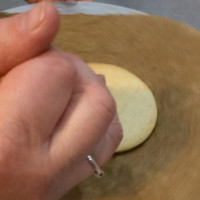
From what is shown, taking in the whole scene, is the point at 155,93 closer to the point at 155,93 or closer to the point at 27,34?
the point at 155,93

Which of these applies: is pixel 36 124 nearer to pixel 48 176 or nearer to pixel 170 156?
pixel 48 176

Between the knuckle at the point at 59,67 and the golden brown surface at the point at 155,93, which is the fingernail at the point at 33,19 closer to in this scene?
the knuckle at the point at 59,67

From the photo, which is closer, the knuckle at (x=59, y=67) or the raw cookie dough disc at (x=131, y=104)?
the knuckle at (x=59, y=67)

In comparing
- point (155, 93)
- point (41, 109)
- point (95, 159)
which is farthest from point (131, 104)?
point (41, 109)

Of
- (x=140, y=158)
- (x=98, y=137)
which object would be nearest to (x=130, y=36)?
(x=140, y=158)

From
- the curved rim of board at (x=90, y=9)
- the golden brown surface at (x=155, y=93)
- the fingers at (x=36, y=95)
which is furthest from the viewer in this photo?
the curved rim of board at (x=90, y=9)

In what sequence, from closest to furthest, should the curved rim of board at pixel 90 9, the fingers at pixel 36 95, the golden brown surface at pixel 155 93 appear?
1. the fingers at pixel 36 95
2. the golden brown surface at pixel 155 93
3. the curved rim of board at pixel 90 9

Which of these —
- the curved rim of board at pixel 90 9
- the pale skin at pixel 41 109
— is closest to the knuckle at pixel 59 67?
the pale skin at pixel 41 109
